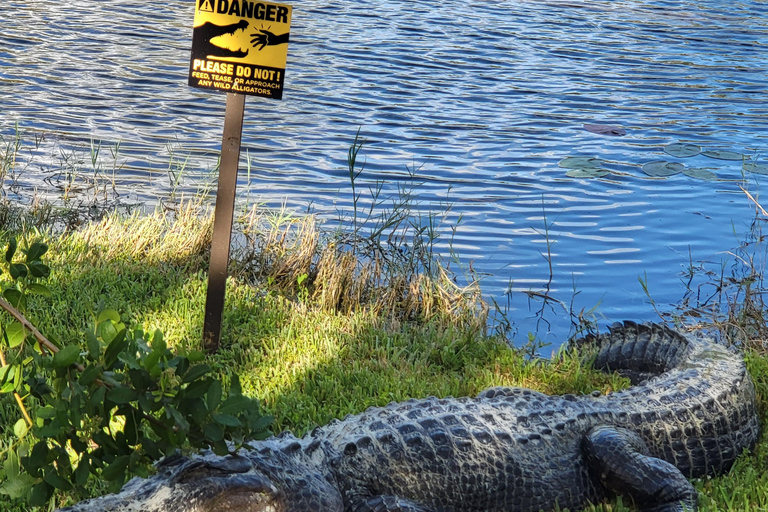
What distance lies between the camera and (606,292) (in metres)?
5.70

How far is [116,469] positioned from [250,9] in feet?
8.00

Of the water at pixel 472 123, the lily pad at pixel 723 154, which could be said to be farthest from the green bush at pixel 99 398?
the lily pad at pixel 723 154

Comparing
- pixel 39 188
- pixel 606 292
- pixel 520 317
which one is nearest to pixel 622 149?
pixel 606 292

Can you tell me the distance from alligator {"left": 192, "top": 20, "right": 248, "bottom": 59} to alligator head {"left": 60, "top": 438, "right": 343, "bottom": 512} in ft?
6.59

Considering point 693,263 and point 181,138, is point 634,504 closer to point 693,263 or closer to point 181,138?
point 693,263

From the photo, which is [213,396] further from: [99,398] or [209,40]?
[209,40]

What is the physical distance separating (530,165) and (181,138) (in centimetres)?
351

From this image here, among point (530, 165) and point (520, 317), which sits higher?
point (530, 165)

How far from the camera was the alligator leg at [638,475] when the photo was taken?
3043mm

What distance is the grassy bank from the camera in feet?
12.4

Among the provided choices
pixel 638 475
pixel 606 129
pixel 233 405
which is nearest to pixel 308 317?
pixel 638 475

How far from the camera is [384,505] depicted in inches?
109

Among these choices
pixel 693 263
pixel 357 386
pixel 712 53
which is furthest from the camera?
pixel 712 53

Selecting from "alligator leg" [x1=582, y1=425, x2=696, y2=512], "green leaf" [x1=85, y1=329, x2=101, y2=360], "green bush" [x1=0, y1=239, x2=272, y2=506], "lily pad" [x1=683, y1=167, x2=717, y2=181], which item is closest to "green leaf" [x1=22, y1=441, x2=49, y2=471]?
"green bush" [x1=0, y1=239, x2=272, y2=506]
